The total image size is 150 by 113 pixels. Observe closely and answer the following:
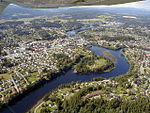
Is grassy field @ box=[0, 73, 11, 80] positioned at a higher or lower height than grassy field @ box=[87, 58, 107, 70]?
higher

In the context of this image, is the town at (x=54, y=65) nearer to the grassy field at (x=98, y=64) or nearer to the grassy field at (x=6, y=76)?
the grassy field at (x=6, y=76)

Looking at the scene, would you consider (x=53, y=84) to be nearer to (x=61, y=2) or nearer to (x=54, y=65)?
(x=54, y=65)

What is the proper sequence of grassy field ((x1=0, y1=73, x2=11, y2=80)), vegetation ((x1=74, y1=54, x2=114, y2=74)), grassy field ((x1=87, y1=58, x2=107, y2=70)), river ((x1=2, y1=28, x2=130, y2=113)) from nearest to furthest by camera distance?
river ((x1=2, y1=28, x2=130, y2=113))
grassy field ((x1=0, y1=73, x2=11, y2=80))
vegetation ((x1=74, y1=54, x2=114, y2=74))
grassy field ((x1=87, y1=58, x2=107, y2=70))

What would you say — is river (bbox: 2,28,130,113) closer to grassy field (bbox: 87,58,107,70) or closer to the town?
the town

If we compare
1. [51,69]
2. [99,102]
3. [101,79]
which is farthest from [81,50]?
[99,102]

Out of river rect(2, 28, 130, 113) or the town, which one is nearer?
river rect(2, 28, 130, 113)

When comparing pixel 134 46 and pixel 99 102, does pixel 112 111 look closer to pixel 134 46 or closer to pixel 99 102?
pixel 99 102

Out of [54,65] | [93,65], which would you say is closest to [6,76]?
[54,65]

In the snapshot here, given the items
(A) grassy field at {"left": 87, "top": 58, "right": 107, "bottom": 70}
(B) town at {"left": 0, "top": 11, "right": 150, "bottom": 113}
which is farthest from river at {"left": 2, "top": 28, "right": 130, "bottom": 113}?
(A) grassy field at {"left": 87, "top": 58, "right": 107, "bottom": 70}

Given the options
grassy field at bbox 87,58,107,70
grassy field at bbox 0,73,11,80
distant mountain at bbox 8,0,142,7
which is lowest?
grassy field at bbox 87,58,107,70

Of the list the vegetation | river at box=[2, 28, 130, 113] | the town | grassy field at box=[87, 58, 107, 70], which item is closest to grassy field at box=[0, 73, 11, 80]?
the town

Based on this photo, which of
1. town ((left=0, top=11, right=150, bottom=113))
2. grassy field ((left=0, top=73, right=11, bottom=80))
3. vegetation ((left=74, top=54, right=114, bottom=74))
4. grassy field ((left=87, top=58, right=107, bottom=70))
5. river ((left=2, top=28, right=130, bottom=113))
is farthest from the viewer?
grassy field ((left=87, top=58, right=107, bottom=70))
